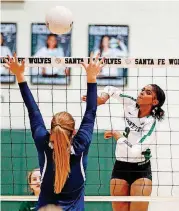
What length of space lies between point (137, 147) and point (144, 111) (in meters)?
0.31

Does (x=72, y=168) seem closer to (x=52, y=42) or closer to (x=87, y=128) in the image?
(x=87, y=128)

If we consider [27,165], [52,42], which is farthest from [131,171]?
[52,42]

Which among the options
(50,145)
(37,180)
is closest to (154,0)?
(37,180)

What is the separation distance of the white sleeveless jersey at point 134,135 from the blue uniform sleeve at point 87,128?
4.90ft

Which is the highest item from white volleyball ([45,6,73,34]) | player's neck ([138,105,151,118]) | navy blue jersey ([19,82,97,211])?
white volleyball ([45,6,73,34])

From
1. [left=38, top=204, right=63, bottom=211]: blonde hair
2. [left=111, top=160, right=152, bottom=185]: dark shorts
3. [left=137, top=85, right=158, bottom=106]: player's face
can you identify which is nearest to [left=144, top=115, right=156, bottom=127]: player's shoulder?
[left=137, top=85, right=158, bottom=106]: player's face

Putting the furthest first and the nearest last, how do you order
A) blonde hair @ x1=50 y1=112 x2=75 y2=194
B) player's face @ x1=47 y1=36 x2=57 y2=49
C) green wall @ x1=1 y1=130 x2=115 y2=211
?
player's face @ x1=47 y1=36 x2=57 y2=49 < green wall @ x1=1 y1=130 x2=115 y2=211 < blonde hair @ x1=50 y1=112 x2=75 y2=194

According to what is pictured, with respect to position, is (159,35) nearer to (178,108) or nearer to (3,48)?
(178,108)

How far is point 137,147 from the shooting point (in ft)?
13.9

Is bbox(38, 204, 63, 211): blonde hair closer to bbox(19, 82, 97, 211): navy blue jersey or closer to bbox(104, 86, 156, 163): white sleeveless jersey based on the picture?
bbox(19, 82, 97, 211): navy blue jersey

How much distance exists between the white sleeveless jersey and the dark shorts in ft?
0.14

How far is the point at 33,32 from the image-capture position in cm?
702

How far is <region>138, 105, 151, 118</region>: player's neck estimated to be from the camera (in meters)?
4.33

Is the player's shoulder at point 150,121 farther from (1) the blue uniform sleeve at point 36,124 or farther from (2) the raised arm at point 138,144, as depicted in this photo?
(1) the blue uniform sleeve at point 36,124
